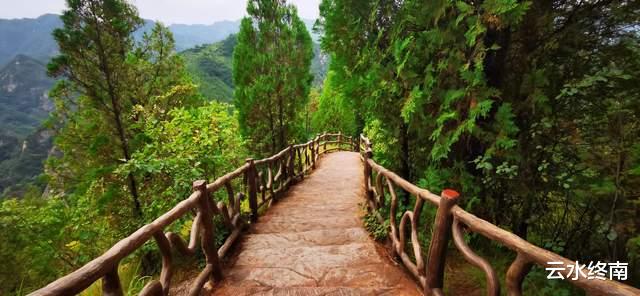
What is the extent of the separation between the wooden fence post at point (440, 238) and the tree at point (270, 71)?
29.6ft

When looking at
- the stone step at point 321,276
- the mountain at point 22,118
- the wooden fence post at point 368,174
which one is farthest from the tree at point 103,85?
the mountain at point 22,118

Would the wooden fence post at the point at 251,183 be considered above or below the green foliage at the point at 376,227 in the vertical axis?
above

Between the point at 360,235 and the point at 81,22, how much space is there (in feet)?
30.2

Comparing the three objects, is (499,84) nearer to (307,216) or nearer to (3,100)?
(307,216)

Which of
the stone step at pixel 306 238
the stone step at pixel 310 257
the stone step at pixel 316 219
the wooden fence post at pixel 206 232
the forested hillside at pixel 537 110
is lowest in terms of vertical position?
the stone step at pixel 316 219

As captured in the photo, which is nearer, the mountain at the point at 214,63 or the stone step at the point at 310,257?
the stone step at the point at 310,257

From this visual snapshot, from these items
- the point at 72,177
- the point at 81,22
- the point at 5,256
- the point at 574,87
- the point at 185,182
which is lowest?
the point at 5,256

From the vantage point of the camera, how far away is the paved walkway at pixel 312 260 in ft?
9.59

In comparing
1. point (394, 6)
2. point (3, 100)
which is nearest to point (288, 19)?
point (394, 6)

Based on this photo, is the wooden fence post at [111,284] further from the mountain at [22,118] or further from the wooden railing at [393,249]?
the mountain at [22,118]

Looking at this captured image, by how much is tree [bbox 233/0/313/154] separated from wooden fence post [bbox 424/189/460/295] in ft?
29.6

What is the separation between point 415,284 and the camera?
9.87 ft

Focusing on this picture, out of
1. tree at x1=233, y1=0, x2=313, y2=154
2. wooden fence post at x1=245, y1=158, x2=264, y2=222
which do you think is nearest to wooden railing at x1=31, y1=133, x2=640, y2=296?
wooden fence post at x1=245, y1=158, x2=264, y2=222

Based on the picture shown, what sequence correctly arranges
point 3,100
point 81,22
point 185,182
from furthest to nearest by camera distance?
1. point 3,100
2. point 81,22
3. point 185,182
